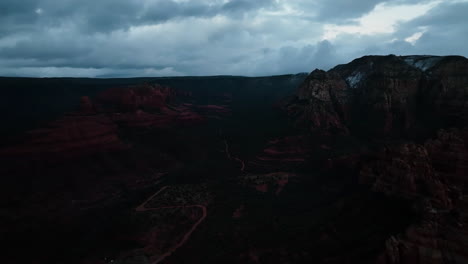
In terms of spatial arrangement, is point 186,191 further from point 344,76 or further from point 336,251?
point 344,76

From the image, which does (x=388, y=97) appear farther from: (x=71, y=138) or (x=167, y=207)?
(x=71, y=138)

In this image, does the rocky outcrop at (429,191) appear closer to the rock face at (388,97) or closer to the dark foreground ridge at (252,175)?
the dark foreground ridge at (252,175)

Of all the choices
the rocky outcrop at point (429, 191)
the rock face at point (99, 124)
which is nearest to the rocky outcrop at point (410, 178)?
the rocky outcrop at point (429, 191)

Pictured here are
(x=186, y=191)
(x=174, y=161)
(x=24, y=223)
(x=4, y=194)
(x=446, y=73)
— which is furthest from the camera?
(x=446, y=73)

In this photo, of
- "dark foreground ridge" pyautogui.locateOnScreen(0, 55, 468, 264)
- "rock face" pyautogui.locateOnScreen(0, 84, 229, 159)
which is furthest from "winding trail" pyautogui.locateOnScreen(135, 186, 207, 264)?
"rock face" pyautogui.locateOnScreen(0, 84, 229, 159)

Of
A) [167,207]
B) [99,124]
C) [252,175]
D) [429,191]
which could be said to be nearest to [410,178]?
[429,191]

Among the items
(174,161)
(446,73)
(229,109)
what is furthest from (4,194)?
(229,109)

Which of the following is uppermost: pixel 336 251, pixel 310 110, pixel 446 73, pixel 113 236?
pixel 446 73
